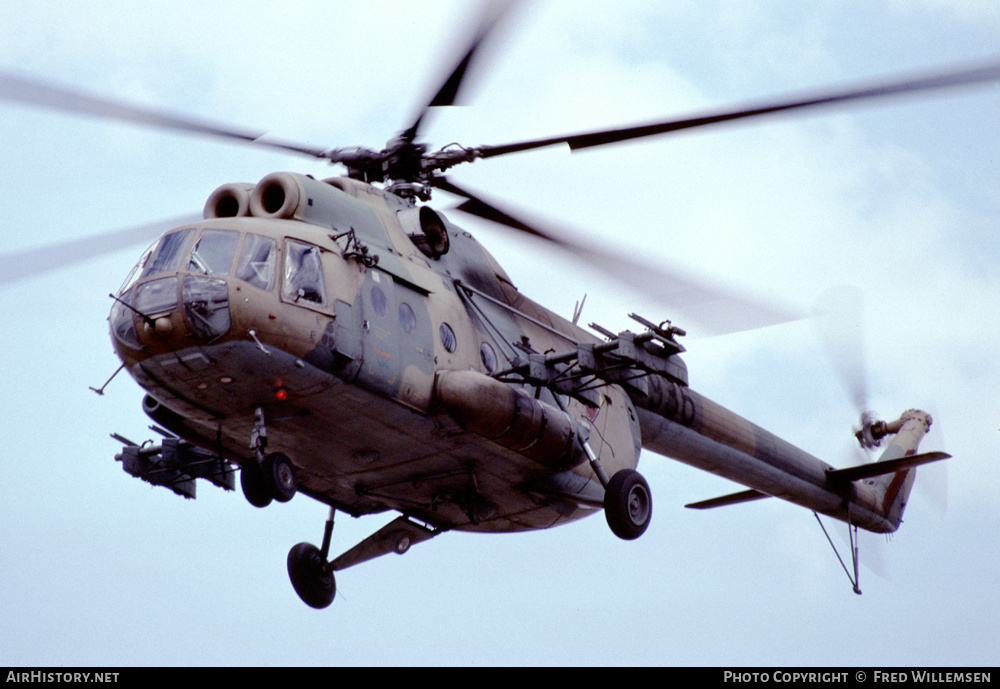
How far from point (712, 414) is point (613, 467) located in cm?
291

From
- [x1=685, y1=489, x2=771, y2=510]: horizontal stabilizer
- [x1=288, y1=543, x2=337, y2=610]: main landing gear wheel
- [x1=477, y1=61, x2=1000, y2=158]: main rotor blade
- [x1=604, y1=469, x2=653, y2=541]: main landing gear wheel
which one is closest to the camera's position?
[x1=477, y1=61, x2=1000, y2=158]: main rotor blade

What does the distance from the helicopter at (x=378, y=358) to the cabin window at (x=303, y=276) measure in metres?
0.02

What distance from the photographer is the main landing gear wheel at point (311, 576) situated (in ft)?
50.7

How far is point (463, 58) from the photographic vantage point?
40.5 feet

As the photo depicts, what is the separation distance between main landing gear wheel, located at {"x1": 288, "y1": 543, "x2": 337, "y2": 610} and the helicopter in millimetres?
44

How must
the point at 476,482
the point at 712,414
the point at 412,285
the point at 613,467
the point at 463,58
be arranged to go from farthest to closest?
the point at 712,414, the point at 613,467, the point at 476,482, the point at 412,285, the point at 463,58

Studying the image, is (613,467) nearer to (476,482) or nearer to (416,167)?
(476,482)

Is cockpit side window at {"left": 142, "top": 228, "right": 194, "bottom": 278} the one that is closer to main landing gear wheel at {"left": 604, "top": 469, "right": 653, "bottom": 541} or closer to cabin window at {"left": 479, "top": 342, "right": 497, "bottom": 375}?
cabin window at {"left": 479, "top": 342, "right": 497, "bottom": 375}

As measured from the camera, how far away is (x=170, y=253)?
1235 centimetres

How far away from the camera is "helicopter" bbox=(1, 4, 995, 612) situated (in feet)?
39.9

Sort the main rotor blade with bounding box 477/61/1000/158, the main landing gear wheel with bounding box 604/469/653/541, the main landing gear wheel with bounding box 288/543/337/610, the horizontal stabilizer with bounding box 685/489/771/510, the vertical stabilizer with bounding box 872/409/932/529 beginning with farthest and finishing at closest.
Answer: the vertical stabilizer with bounding box 872/409/932/529 < the horizontal stabilizer with bounding box 685/489/771/510 < the main landing gear wheel with bounding box 288/543/337/610 < the main landing gear wheel with bounding box 604/469/653/541 < the main rotor blade with bounding box 477/61/1000/158

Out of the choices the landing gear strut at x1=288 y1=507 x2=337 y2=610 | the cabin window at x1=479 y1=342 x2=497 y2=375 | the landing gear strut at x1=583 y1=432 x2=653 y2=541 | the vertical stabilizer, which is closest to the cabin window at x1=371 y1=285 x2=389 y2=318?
the cabin window at x1=479 y1=342 x2=497 y2=375
